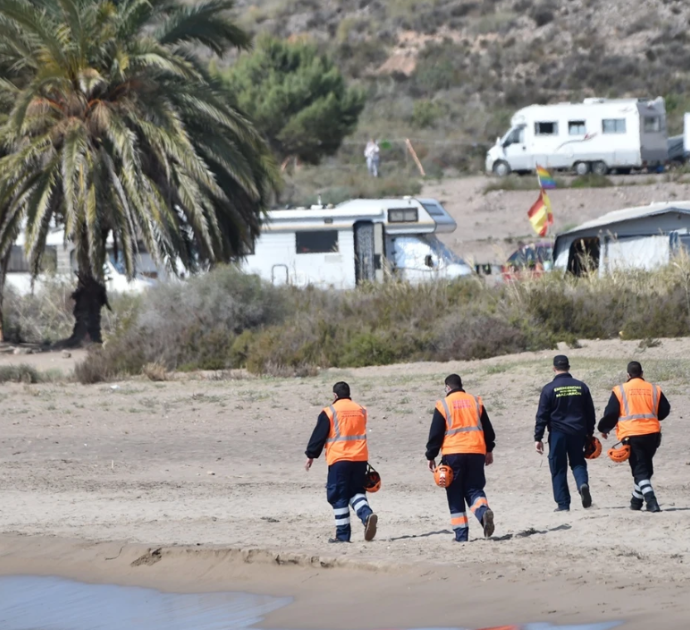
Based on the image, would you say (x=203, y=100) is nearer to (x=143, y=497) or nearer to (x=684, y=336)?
(x=684, y=336)

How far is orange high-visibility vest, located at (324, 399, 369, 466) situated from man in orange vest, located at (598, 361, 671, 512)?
6.73 ft

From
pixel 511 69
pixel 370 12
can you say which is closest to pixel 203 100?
pixel 511 69

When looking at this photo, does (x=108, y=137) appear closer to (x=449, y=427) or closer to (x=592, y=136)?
(x=449, y=427)

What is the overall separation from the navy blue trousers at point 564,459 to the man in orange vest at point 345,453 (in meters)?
1.71

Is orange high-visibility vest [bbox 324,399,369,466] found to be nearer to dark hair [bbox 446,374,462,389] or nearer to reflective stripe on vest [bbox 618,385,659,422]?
dark hair [bbox 446,374,462,389]

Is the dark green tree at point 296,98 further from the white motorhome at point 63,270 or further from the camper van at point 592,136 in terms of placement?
the white motorhome at point 63,270

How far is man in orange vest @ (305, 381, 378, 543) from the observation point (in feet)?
28.9

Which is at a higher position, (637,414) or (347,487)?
(637,414)

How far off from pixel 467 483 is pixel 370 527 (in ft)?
2.52

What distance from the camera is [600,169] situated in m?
46.5

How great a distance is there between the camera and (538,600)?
7.55 meters

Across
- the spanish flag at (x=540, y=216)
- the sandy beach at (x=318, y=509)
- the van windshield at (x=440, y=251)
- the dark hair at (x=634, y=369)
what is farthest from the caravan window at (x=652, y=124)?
the dark hair at (x=634, y=369)

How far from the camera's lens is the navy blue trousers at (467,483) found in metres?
8.69

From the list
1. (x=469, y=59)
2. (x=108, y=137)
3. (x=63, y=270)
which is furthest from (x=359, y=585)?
(x=469, y=59)
